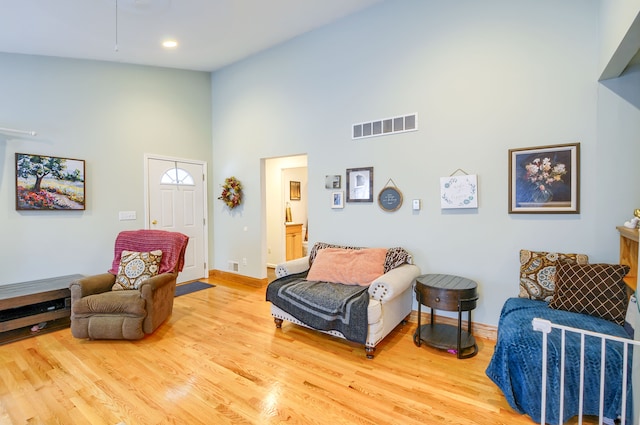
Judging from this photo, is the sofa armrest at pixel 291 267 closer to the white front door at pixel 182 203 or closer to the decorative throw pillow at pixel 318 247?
the decorative throw pillow at pixel 318 247

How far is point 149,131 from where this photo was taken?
4688 mm

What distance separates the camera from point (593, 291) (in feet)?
7.33

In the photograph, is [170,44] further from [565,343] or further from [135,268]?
[565,343]

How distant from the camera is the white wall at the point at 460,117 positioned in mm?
2594

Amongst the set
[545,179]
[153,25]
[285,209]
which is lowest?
[285,209]

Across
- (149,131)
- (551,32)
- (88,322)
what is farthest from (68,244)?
(551,32)

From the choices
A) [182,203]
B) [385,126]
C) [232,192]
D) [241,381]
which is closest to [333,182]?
[385,126]

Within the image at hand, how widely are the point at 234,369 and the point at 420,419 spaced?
4.77ft

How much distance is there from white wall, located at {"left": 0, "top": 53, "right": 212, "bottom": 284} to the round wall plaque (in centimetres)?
344

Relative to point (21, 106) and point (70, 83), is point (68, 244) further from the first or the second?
point (70, 83)

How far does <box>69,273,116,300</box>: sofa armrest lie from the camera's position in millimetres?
2936

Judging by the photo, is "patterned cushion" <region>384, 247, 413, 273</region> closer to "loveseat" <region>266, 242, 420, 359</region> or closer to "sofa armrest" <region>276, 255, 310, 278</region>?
"loveseat" <region>266, 242, 420, 359</region>

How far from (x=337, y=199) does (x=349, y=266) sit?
1027mm

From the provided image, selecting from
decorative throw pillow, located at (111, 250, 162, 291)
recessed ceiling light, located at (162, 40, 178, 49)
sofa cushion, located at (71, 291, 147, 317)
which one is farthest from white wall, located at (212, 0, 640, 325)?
sofa cushion, located at (71, 291, 147, 317)
